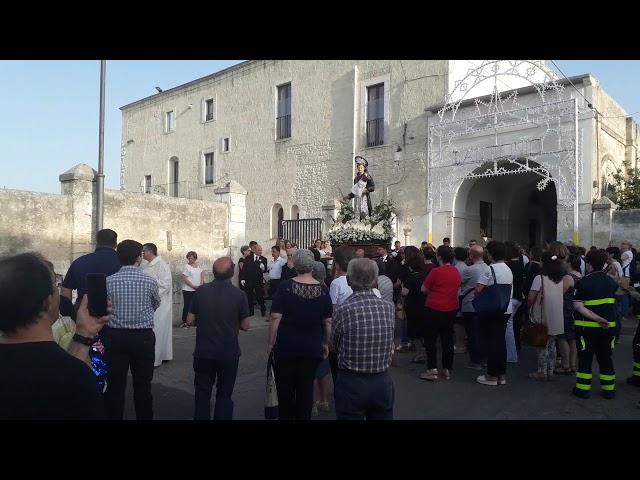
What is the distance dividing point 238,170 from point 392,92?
904 cm

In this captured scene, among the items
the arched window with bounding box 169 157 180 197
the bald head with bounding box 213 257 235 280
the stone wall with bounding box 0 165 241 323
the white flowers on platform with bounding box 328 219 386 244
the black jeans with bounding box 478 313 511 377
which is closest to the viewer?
the bald head with bounding box 213 257 235 280

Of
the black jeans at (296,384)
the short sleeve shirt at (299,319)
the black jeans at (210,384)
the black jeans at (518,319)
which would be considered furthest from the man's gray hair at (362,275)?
the black jeans at (518,319)

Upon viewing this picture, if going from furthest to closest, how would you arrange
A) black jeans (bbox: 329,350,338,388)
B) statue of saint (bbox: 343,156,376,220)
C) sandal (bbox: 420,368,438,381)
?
1. statue of saint (bbox: 343,156,376,220)
2. sandal (bbox: 420,368,438,381)
3. black jeans (bbox: 329,350,338,388)

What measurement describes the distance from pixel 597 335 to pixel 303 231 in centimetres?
1277

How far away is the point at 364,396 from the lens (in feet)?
12.0

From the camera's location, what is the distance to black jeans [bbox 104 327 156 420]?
4.46 metres

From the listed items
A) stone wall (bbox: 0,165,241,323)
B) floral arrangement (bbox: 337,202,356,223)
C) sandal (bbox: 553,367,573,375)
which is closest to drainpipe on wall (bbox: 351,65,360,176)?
floral arrangement (bbox: 337,202,356,223)

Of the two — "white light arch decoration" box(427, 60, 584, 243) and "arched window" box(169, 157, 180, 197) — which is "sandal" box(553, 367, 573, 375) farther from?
"arched window" box(169, 157, 180, 197)

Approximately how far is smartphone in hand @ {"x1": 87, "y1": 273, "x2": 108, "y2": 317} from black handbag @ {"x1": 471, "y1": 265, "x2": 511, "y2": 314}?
16.2ft

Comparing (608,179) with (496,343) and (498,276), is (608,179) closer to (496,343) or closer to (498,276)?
(498,276)

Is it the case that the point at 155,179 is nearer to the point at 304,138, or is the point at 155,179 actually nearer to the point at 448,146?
the point at 304,138

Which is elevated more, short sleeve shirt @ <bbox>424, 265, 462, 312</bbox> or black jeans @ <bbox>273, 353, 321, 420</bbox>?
short sleeve shirt @ <bbox>424, 265, 462, 312</bbox>

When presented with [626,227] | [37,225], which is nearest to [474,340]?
[37,225]

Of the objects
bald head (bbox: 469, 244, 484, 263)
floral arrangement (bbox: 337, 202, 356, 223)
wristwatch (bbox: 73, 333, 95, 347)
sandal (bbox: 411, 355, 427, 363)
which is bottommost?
sandal (bbox: 411, 355, 427, 363)
